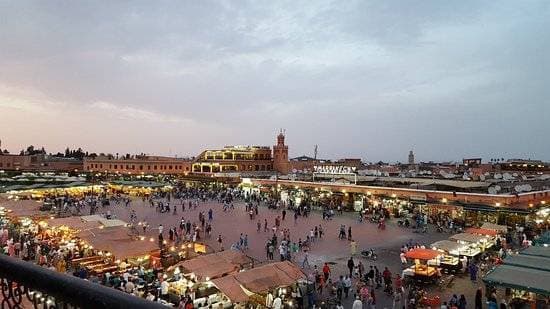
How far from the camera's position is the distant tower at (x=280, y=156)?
252 ft

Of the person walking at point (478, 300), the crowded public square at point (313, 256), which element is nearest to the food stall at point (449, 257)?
the crowded public square at point (313, 256)

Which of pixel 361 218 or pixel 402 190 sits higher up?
pixel 402 190

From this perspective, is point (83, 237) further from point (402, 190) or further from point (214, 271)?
point (402, 190)

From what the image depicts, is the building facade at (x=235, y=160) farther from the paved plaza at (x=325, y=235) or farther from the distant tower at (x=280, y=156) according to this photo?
the paved plaza at (x=325, y=235)

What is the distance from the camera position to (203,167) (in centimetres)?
7412

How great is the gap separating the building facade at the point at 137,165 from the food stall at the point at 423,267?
2470 inches

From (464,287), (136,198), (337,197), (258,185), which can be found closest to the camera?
(464,287)

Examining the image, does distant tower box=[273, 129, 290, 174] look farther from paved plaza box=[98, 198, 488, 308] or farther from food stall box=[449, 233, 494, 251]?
food stall box=[449, 233, 494, 251]

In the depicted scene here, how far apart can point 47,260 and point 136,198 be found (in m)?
29.9

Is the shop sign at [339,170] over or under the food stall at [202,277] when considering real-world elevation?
over

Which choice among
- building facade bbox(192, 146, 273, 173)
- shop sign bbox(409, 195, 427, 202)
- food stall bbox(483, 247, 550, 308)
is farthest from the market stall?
building facade bbox(192, 146, 273, 173)

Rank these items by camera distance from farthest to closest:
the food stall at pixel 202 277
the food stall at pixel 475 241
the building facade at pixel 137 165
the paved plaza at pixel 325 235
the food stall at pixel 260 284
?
the building facade at pixel 137 165 → the food stall at pixel 475 241 → the paved plaza at pixel 325 235 → the food stall at pixel 202 277 → the food stall at pixel 260 284

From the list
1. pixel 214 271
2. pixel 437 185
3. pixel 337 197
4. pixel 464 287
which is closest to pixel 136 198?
pixel 337 197

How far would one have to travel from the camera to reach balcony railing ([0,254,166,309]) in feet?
4.14
